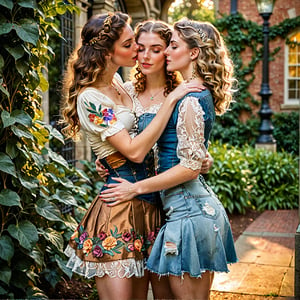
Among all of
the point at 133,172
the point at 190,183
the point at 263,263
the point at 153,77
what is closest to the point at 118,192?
the point at 133,172

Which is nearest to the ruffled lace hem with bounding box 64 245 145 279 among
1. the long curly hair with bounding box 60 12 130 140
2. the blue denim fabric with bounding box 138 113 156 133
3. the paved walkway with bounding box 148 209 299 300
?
the blue denim fabric with bounding box 138 113 156 133

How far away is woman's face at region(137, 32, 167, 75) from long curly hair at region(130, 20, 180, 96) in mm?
23

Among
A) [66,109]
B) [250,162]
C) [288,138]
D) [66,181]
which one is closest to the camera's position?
[66,109]

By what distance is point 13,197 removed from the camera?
9.39 ft

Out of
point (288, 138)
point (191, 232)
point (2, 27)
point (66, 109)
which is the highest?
point (2, 27)

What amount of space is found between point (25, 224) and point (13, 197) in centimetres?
24

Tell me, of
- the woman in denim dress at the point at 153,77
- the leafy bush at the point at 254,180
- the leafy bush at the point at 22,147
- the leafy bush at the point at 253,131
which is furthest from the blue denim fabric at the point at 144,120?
the leafy bush at the point at 253,131

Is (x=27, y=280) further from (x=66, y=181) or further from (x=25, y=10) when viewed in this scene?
(x=25, y=10)

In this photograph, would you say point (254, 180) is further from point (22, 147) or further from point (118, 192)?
point (118, 192)

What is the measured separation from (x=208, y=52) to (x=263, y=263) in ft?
11.4

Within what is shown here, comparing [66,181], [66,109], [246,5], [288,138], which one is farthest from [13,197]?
[246,5]

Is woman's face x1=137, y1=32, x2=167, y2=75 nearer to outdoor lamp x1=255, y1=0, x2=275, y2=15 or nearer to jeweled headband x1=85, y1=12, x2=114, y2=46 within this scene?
jeweled headband x1=85, y1=12, x2=114, y2=46

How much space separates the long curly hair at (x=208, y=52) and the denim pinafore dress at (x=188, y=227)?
81 mm

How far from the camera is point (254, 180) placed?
9.04 meters
